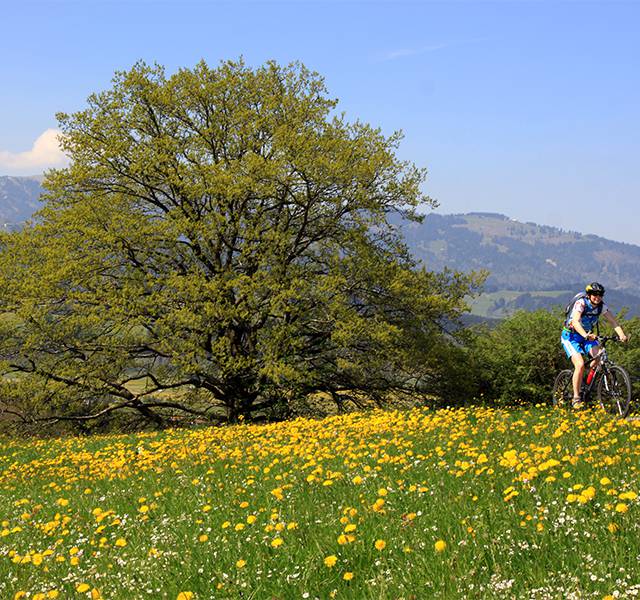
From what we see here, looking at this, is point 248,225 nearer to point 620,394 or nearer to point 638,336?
point 620,394

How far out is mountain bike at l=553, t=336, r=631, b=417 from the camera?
1078 cm

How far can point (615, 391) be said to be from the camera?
11.1 m

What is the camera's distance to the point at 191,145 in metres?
23.1

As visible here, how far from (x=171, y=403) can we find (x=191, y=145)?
9.62 meters

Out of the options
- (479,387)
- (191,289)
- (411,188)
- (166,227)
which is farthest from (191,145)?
(479,387)

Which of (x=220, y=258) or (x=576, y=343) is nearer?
(x=576, y=343)

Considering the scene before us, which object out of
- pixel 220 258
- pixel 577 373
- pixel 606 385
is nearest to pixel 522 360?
pixel 220 258

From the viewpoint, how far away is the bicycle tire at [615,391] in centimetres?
1069

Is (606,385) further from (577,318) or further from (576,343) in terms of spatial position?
(577,318)

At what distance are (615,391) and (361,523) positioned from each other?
7.57 meters

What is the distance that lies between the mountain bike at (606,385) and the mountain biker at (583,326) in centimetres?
14

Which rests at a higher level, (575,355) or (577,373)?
(575,355)

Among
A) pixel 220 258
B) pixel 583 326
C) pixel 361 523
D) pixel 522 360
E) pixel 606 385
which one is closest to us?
pixel 361 523

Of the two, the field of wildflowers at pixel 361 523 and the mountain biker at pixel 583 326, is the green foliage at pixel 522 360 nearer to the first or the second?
the mountain biker at pixel 583 326
